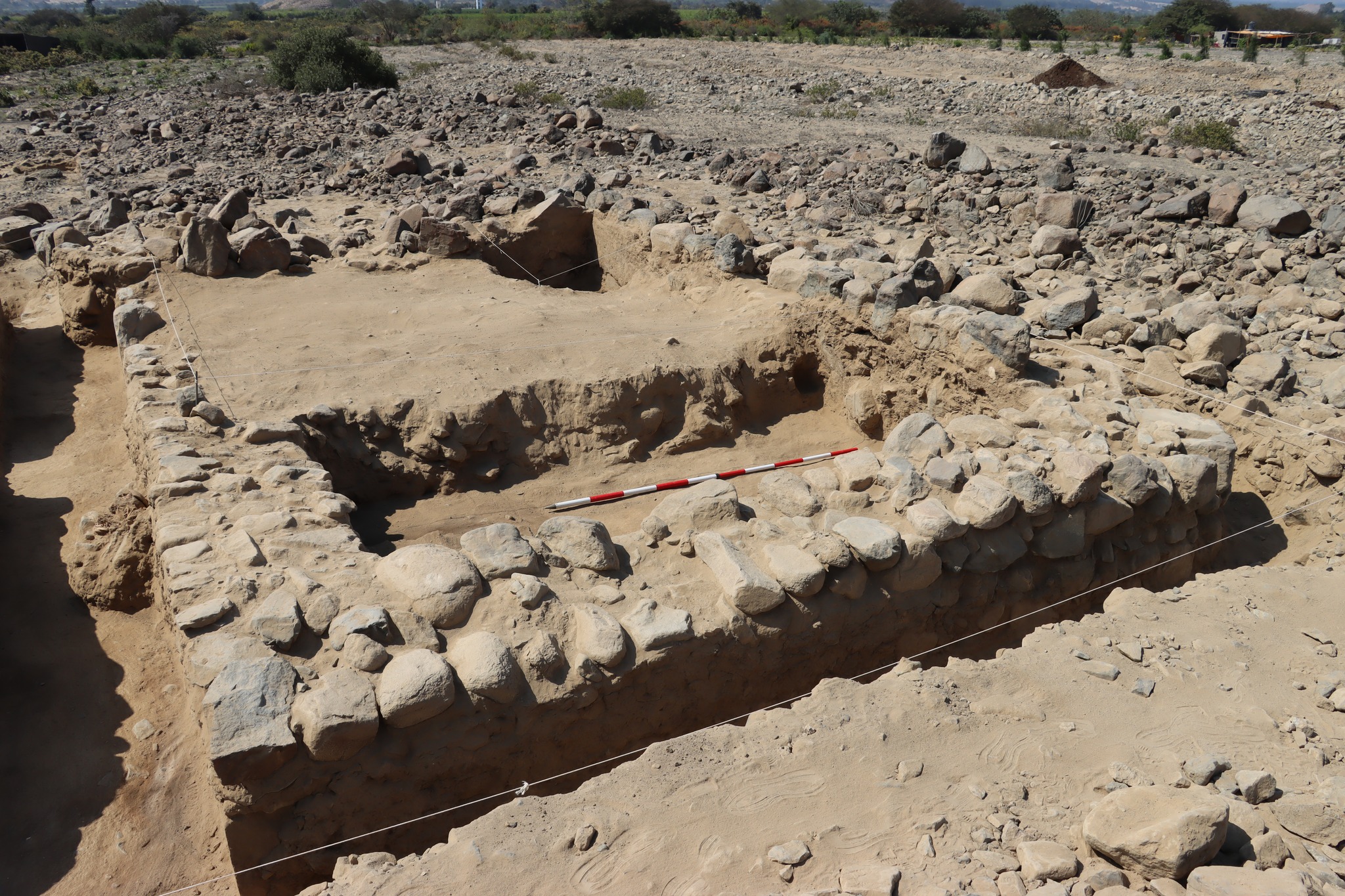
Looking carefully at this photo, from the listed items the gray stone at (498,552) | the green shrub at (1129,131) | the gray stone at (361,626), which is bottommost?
the gray stone at (361,626)

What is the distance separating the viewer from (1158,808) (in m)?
2.47

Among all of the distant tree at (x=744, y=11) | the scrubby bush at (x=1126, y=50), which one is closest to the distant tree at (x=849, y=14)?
the distant tree at (x=744, y=11)

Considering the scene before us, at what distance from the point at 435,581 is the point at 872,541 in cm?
190

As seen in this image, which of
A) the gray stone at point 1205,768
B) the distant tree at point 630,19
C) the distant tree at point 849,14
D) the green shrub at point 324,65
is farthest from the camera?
the distant tree at point 849,14

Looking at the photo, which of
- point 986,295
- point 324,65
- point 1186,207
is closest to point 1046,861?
point 986,295

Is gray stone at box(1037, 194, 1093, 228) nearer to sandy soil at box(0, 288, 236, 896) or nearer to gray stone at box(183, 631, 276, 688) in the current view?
gray stone at box(183, 631, 276, 688)

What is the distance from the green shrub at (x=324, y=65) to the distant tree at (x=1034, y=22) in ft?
90.8

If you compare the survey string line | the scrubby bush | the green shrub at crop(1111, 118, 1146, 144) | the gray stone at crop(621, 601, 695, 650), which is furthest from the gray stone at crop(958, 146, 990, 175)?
the scrubby bush

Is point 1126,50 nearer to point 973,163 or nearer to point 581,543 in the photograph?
point 973,163

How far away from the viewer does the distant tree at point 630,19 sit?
33.8 metres

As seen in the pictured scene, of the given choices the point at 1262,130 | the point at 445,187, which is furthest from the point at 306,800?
the point at 1262,130

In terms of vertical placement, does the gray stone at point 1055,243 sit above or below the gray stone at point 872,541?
above

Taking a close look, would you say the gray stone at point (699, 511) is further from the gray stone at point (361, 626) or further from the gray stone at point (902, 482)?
the gray stone at point (361, 626)

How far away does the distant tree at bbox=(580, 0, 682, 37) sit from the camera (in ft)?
111
